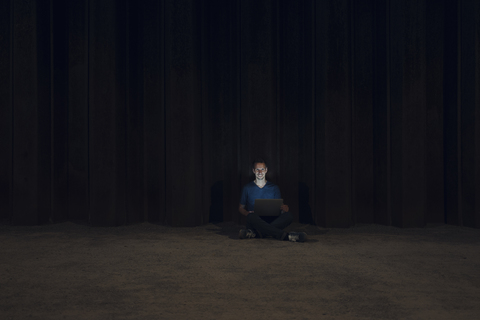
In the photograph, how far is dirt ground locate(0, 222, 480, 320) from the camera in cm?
236

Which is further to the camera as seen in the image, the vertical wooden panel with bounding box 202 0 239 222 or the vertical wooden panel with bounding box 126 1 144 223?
the vertical wooden panel with bounding box 202 0 239 222

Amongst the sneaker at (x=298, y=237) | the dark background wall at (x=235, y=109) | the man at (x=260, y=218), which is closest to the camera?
the sneaker at (x=298, y=237)

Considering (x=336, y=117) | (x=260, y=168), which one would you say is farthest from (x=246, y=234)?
(x=336, y=117)

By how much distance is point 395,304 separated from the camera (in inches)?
96.2

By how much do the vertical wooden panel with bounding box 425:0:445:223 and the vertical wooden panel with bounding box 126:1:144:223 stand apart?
4.29m

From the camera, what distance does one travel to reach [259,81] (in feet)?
18.5

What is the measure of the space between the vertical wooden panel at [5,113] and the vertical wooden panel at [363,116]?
16.9 feet

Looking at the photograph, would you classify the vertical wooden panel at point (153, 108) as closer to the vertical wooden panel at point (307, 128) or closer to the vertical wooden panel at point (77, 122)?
the vertical wooden panel at point (77, 122)

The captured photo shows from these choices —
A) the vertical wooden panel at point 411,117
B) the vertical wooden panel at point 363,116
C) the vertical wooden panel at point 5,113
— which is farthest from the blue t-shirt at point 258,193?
the vertical wooden panel at point 5,113

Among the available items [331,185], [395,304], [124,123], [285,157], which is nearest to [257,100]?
[285,157]

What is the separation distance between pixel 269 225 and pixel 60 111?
3.65m

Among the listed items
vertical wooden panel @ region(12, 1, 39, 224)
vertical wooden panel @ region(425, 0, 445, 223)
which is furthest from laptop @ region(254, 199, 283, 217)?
vertical wooden panel @ region(12, 1, 39, 224)

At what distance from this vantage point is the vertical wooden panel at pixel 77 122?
19.1ft

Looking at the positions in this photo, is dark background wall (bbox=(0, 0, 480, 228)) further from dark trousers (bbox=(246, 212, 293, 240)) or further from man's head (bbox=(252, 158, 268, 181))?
dark trousers (bbox=(246, 212, 293, 240))
